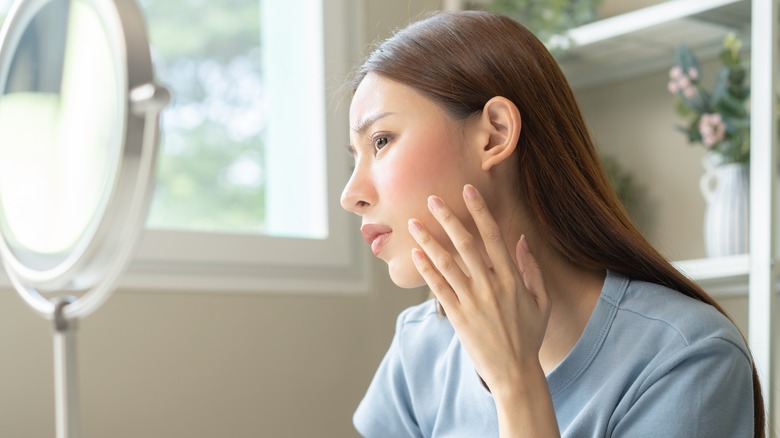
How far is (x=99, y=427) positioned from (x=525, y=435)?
994 millimetres

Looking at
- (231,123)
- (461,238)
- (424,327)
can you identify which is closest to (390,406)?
(424,327)

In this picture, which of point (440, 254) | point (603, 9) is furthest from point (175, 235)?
point (603, 9)

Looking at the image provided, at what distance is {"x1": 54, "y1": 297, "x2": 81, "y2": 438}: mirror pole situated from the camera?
0.69 metres

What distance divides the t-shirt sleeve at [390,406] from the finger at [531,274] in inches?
15.0

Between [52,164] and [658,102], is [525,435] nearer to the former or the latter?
[52,164]

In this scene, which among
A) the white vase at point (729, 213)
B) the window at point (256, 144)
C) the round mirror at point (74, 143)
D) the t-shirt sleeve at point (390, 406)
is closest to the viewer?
the round mirror at point (74, 143)

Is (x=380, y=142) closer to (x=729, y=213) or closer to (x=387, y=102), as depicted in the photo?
(x=387, y=102)

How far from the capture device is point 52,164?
775mm

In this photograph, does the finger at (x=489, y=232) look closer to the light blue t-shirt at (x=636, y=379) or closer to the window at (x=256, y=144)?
the light blue t-shirt at (x=636, y=379)

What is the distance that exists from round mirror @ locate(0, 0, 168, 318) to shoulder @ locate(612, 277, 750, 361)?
2.17 feet

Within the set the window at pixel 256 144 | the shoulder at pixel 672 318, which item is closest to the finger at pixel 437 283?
the shoulder at pixel 672 318

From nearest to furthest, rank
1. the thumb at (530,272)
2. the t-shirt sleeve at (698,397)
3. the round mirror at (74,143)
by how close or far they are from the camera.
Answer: the round mirror at (74,143) < the t-shirt sleeve at (698,397) < the thumb at (530,272)

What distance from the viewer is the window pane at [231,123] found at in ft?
6.64

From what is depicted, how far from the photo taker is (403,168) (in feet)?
3.68
